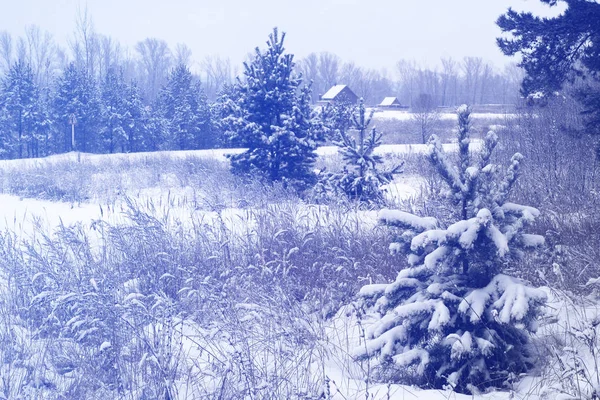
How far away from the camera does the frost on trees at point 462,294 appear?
4.09 meters

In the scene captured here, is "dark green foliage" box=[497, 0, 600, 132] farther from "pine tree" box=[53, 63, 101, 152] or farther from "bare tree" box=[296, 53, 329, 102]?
"bare tree" box=[296, 53, 329, 102]

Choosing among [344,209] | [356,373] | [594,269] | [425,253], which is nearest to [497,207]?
[425,253]

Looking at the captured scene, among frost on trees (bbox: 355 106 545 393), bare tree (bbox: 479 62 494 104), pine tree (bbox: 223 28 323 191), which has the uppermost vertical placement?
bare tree (bbox: 479 62 494 104)

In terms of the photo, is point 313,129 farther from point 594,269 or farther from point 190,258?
point 594,269

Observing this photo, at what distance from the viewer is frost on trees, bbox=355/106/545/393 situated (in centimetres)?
409

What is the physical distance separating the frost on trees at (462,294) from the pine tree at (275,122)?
1166cm

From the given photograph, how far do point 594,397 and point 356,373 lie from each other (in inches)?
75.2

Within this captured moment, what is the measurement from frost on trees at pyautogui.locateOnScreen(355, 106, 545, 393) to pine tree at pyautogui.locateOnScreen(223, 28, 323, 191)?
11.7 meters

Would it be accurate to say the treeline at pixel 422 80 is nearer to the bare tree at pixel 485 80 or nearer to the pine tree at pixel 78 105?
the bare tree at pixel 485 80

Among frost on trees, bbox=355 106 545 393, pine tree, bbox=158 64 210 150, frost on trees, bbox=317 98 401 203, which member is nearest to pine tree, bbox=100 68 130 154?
pine tree, bbox=158 64 210 150

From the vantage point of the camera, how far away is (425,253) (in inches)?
183

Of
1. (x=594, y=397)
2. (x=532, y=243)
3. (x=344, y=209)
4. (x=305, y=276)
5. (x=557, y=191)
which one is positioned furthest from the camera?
(x=557, y=191)

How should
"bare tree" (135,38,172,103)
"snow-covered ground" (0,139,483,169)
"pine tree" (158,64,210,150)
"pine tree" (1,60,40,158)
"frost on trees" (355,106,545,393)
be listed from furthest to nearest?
"bare tree" (135,38,172,103), "pine tree" (158,64,210,150), "pine tree" (1,60,40,158), "snow-covered ground" (0,139,483,169), "frost on trees" (355,106,545,393)

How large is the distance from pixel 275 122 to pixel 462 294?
12745 millimetres
